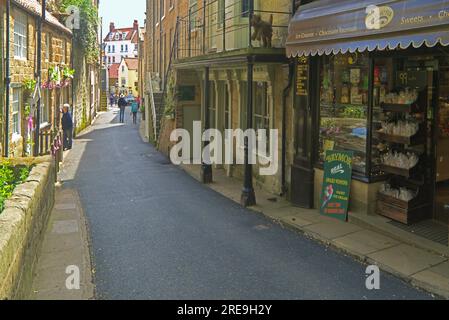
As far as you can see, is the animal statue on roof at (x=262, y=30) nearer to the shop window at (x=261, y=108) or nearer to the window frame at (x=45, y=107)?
the shop window at (x=261, y=108)

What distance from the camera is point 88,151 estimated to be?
21.2 metres

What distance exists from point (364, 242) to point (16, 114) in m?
11.2

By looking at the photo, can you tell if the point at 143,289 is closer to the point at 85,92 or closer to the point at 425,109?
the point at 425,109

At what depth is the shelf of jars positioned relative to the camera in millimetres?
7938

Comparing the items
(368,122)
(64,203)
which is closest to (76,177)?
(64,203)

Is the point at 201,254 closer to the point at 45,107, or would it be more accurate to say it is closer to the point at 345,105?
the point at 345,105

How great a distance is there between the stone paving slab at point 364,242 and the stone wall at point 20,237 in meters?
4.20

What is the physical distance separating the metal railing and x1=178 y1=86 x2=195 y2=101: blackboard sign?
1.40m

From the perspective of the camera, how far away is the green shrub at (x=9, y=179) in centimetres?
617

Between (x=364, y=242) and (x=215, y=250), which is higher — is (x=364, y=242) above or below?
above

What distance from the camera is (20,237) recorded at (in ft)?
16.5

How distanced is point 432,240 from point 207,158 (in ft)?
24.4

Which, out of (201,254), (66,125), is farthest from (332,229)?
(66,125)

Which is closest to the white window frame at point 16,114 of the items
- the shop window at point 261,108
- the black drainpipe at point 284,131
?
the shop window at point 261,108
